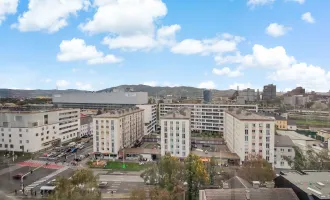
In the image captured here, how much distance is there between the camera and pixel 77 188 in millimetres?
4191

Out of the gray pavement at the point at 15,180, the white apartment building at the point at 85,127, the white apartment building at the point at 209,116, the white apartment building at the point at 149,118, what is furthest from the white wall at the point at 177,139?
the white apartment building at the point at 209,116

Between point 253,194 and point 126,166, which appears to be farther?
point 126,166

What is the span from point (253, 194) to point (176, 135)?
561 centimetres

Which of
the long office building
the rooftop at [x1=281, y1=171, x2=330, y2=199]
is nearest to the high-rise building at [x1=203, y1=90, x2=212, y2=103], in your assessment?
the long office building

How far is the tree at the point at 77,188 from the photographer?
12.8 feet

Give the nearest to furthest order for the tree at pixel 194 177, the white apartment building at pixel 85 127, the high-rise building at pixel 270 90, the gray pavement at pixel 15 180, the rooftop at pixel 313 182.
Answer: the rooftop at pixel 313 182
the tree at pixel 194 177
the gray pavement at pixel 15 180
the high-rise building at pixel 270 90
the white apartment building at pixel 85 127

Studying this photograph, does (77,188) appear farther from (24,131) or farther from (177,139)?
(24,131)

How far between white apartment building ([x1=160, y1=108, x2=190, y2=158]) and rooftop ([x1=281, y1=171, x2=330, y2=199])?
15.9 feet

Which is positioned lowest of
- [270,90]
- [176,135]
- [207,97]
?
[176,135]

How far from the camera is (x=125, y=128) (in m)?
10.4

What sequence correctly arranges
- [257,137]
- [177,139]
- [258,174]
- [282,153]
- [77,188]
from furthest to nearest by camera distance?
[177,139] → [282,153] → [257,137] → [258,174] → [77,188]

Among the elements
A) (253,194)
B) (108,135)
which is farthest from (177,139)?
(253,194)

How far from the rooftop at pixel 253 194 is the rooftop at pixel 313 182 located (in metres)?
0.22

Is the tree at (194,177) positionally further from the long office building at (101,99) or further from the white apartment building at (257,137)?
the long office building at (101,99)
